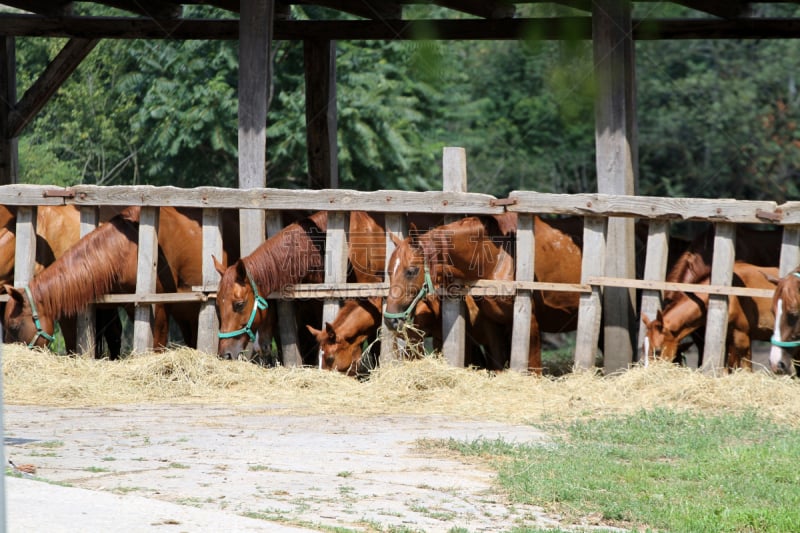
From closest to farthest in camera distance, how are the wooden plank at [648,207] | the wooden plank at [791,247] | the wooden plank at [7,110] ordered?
the wooden plank at [648,207]
the wooden plank at [791,247]
the wooden plank at [7,110]

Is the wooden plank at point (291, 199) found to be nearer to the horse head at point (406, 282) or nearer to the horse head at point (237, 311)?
the horse head at point (406, 282)

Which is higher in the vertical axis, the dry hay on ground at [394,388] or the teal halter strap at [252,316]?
the teal halter strap at [252,316]

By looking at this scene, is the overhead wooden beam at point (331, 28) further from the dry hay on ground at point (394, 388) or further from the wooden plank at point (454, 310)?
the dry hay on ground at point (394, 388)

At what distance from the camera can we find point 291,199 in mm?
10125

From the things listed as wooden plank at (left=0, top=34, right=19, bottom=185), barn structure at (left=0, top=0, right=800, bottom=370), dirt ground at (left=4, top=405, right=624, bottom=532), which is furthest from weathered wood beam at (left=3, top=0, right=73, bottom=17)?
dirt ground at (left=4, top=405, right=624, bottom=532)

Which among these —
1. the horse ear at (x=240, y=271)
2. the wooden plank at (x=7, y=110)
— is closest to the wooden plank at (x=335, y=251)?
the horse ear at (x=240, y=271)

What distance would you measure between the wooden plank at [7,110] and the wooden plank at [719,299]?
9.06 meters

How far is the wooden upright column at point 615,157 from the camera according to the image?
995cm

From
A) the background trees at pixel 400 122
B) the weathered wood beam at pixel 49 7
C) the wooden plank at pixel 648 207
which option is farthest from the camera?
the background trees at pixel 400 122

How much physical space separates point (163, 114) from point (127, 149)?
4.27 ft

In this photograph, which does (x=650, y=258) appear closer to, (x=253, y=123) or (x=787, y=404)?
(x=787, y=404)

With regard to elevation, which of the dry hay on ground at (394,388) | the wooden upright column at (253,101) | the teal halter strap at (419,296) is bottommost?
the dry hay on ground at (394,388)

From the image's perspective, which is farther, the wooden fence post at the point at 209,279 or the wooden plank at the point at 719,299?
the wooden fence post at the point at 209,279

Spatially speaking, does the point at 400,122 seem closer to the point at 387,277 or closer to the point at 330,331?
the point at 387,277
